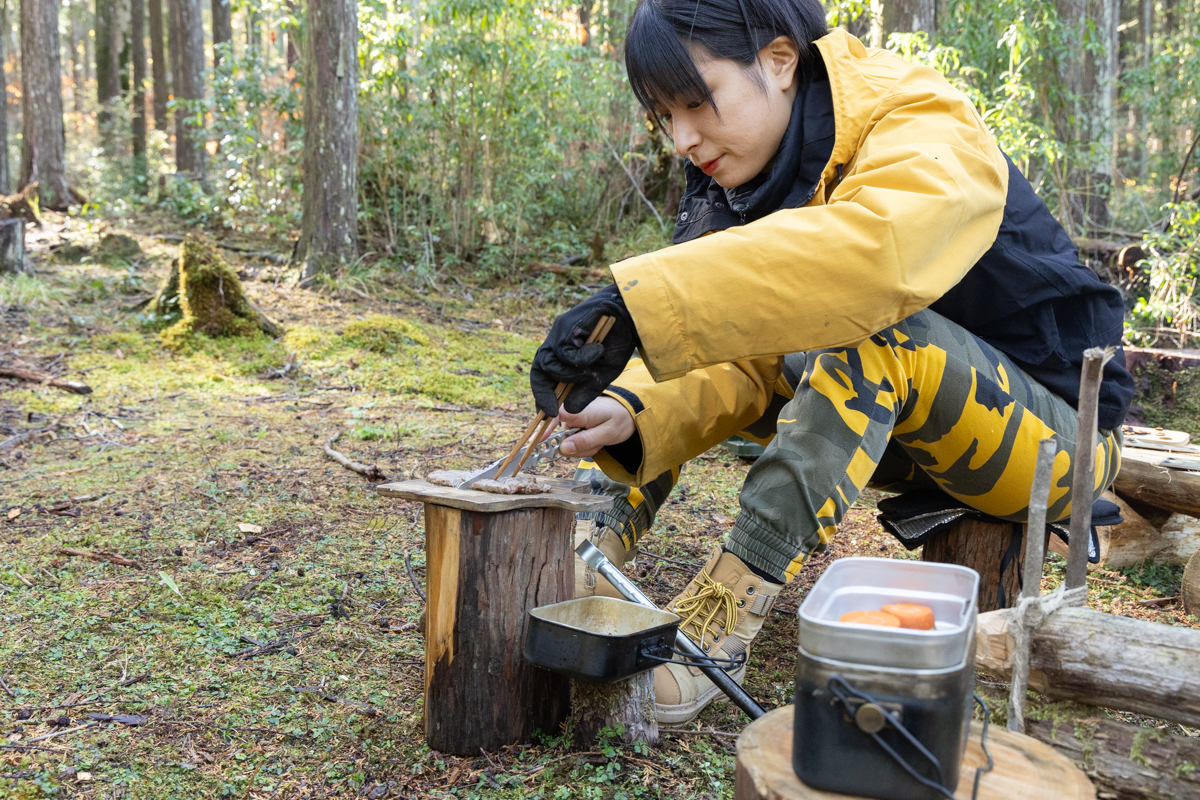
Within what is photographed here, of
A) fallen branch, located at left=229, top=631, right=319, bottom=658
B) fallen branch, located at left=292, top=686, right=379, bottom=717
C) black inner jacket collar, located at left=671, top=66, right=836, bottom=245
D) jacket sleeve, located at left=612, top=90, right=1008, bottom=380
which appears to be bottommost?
fallen branch, located at left=229, top=631, right=319, bottom=658

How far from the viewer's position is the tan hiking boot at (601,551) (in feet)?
6.50

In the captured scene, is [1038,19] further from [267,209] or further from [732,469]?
[267,209]

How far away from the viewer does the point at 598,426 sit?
1.92 metres

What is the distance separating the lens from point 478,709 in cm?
167

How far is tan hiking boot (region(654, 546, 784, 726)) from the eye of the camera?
176cm

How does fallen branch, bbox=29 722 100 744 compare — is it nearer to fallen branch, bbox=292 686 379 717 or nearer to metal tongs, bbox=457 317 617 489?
fallen branch, bbox=292 686 379 717

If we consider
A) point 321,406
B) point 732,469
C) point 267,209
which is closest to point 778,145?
point 732,469

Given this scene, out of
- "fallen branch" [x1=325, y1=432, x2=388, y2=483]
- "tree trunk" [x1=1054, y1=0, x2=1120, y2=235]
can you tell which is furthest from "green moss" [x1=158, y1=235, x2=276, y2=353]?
"tree trunk" [x1=1054, y1=0, x2=1120, y2=235]

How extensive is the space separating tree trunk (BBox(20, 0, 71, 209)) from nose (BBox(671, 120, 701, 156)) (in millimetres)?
10654

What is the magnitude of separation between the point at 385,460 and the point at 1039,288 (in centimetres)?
255

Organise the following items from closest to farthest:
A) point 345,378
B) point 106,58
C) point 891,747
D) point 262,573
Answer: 1. point 891,747
2. point 262,573
3. point 345,378
4. point 106,58

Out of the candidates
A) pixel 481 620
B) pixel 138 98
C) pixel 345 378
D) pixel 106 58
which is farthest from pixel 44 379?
pixel 138 98

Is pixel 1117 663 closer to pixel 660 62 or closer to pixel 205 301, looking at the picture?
pixel 660 62

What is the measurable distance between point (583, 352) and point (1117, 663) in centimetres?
92
